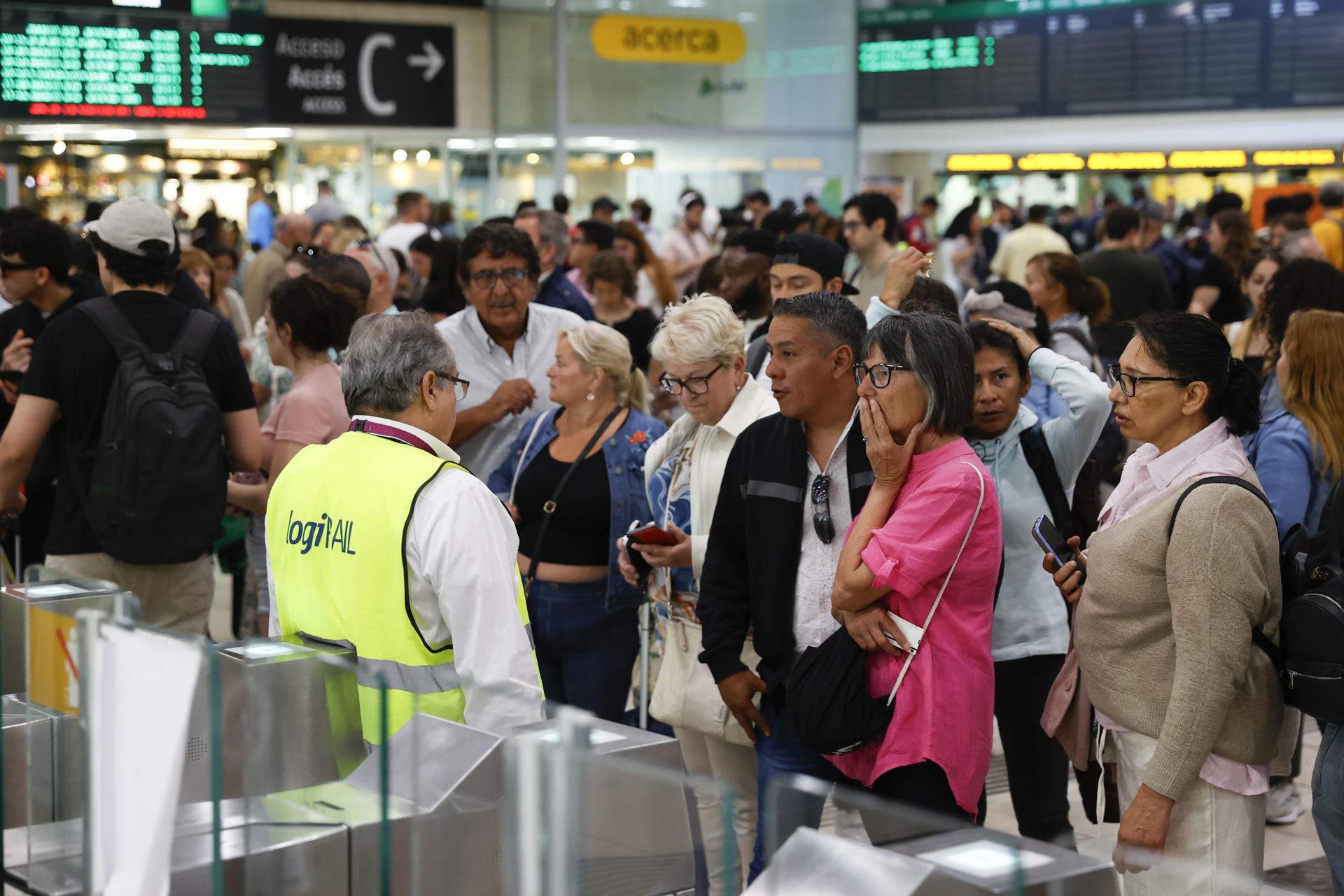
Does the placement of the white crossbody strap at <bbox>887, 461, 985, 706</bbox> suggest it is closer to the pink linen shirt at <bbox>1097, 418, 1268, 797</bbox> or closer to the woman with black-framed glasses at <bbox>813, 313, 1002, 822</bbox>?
the woman with black-framed glasses at <bbox>813, 313, 1002, 822</bbox>

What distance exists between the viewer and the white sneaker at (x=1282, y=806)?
→ 13.8 ft

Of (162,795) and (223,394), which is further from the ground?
(223,394)

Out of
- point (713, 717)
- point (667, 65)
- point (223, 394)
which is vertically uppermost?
point (667, 65)

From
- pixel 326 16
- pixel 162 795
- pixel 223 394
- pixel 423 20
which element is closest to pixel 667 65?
pixel 423 20

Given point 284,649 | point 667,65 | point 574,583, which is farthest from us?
point 667,65

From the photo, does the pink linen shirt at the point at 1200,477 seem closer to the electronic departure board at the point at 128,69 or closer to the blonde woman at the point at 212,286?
the blonde woman at the point at 212,286

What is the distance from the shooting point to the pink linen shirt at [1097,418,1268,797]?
95.4 inches

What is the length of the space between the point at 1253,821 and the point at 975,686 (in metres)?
0.52

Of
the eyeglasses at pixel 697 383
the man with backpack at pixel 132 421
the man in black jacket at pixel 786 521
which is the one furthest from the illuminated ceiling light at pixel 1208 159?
the man with backpack at pixel 132 421

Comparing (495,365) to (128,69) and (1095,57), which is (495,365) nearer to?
(128,69)

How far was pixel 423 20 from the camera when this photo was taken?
13.5 m

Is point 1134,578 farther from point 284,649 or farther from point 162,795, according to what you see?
point 162,795

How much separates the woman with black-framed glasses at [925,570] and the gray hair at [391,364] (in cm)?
77

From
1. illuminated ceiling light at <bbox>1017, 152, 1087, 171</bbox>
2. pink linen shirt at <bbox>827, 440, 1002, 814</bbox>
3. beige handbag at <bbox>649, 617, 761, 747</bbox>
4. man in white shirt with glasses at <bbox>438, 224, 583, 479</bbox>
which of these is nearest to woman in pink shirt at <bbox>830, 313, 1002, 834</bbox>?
pink linen shirt at <bbox>827, 440, 1002, 814</bbox>
